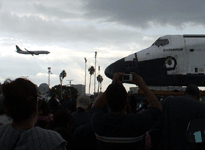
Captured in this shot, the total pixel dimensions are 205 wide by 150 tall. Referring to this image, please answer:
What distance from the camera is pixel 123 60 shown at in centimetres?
1298

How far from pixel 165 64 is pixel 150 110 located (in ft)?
32.5

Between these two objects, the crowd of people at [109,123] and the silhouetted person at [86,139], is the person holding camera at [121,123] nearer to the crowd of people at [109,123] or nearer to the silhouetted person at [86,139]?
the crowd of people at [109,123]

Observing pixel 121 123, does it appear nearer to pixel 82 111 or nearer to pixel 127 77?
pixel 127 77

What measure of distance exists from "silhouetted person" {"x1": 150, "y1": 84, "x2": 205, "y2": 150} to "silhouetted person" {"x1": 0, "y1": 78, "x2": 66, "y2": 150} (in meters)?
1.57

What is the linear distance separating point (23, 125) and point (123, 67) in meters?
11.0

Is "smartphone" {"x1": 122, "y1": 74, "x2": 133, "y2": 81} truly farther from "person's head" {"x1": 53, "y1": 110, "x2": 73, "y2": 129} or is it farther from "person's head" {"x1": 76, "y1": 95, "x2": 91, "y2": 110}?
"person's head" {"x1": 76, "y1": 95, "x2": 91, "y2": 110}

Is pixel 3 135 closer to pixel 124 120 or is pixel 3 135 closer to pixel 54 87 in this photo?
pixel 124 120

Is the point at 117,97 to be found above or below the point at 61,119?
above

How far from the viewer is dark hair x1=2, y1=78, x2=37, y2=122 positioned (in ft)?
6.31

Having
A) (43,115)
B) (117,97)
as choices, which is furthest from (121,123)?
(43,115)

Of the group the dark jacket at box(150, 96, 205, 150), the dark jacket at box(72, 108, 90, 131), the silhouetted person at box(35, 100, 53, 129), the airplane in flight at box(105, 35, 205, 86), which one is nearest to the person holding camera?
the dark jacket at box(150, 96, 205, 150)

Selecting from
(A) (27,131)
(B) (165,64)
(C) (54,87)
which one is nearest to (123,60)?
(B) (165,64)

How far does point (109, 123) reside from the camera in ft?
9.05

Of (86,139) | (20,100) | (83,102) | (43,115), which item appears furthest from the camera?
(83,102)
